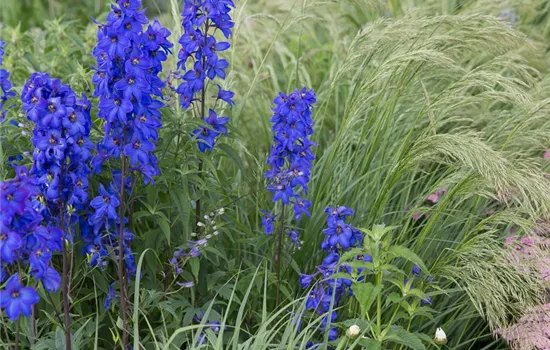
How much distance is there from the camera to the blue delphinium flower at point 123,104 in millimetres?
2430

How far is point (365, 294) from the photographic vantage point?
101 inches

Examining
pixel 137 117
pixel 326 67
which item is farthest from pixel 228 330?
pixel 326 67

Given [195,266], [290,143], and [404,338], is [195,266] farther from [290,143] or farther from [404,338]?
[404,338]

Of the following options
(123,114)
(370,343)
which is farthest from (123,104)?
(370,343)

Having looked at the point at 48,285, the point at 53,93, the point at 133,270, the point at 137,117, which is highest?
the point at 53,93

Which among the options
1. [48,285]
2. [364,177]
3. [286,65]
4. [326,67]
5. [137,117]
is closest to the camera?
[48,285]

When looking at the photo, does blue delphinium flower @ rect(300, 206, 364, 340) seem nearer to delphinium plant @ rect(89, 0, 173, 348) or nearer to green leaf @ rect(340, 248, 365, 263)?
green leaf @ rect(340, 248, 365, 263)

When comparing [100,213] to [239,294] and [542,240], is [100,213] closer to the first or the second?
[239,294]

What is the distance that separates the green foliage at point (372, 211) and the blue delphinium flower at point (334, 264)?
0.08 m

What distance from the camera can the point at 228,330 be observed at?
315cm

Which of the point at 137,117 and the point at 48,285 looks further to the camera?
the point at 137,117

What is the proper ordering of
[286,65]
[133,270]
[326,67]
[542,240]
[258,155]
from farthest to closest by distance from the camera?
[326,67]
[286,65]
[258,155]
[542,240]
[133,270]

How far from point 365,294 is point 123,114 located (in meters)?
0.93

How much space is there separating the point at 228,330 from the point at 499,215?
111 cm
